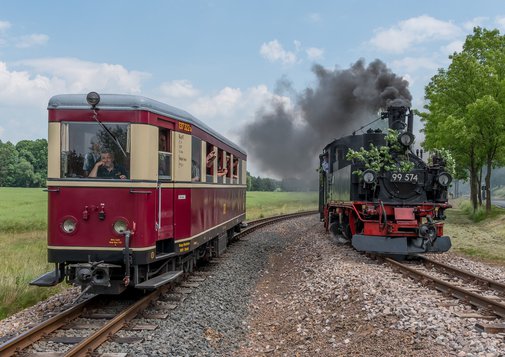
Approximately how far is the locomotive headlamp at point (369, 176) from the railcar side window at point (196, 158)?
419 cm

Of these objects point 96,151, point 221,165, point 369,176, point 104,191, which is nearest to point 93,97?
Result: point 96,151

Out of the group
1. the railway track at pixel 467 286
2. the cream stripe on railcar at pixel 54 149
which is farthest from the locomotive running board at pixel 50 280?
the railway track at pixel 467 286

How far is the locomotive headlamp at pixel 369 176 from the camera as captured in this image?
438 inches

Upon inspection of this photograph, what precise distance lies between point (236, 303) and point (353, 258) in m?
4.18

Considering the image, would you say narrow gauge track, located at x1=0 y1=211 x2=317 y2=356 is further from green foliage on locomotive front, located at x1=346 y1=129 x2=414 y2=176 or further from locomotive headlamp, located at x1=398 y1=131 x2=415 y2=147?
locomotive headlamp, located at x1=398 y1=131 x2=415 y2=147

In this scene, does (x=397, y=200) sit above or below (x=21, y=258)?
above

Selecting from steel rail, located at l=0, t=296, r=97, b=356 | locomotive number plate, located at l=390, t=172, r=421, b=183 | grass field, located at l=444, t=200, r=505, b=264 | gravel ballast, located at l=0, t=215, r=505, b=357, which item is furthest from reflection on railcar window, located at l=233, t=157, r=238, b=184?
steel rail, located at l=0, t=296, r=97, b=356

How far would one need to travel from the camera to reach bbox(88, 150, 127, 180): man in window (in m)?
7.00

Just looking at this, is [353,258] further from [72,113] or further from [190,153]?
[72,113]

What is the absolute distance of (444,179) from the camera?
1133 cm

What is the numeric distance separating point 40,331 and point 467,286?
22.3 feet

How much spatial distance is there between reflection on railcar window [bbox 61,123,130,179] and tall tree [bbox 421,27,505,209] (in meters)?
19.0

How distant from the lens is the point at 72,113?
7.03 metres

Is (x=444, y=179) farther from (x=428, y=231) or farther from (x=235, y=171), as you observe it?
(x=235, y=171)
